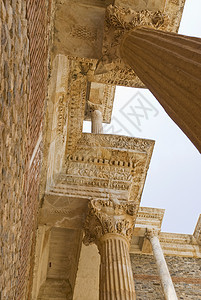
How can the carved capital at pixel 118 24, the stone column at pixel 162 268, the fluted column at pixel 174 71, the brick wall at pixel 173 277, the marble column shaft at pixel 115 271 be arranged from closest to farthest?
the fluted column at pixel 174 71, the marble column shaft at pixel 115 271, the carved capital at pixel 118 24, the stone column at pixel 162 268, the brick wall at pixel 173 277

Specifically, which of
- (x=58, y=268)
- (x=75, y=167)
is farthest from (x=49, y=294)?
(x=75, y=167)

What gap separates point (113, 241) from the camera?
17.4 feet

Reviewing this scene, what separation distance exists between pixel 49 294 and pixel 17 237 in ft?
18.0

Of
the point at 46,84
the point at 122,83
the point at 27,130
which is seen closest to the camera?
the point at 27,130

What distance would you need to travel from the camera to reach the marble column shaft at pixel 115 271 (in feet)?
14.9

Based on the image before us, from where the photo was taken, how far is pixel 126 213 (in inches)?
232

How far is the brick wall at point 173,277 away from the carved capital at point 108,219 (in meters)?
4.73

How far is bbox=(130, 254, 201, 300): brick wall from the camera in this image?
9.45 meters

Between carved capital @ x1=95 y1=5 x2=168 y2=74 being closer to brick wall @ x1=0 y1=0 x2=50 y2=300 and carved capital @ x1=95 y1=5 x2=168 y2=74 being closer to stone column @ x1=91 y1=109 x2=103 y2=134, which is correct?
brick wall @ x1=0 y1=0 x2=50 y2=300

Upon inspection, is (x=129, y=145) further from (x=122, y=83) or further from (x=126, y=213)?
(x=126, y=213)

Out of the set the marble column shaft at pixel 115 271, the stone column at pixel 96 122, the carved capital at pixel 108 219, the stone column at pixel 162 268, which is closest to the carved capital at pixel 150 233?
the stone column at pixel 162 268

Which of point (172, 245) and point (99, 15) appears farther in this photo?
point (172, 245)

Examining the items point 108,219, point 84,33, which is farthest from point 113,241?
point 84,33

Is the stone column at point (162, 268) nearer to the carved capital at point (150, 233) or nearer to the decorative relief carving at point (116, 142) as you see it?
the carved capital at point (150, 233)
